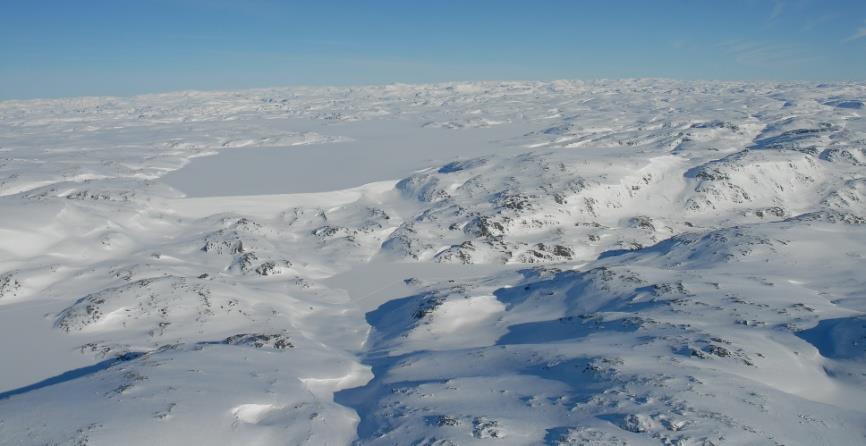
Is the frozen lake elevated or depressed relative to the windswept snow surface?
elevated

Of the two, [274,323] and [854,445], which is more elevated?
[854,445]

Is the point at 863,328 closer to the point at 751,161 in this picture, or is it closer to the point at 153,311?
the point at 153,311

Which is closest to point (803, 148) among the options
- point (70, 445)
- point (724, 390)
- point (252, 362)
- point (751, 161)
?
point (751, 161)

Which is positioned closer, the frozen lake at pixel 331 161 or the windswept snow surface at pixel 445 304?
the windswept snow surface at pixel 445 304

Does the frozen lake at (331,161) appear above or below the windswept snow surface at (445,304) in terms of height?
above

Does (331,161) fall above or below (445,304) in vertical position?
above
